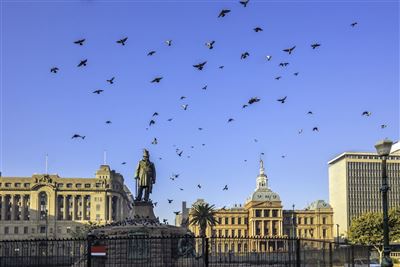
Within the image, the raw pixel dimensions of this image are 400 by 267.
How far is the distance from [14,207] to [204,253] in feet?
466

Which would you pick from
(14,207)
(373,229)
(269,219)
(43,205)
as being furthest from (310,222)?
(373,229)

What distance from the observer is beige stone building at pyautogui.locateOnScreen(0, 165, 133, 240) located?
149 metres

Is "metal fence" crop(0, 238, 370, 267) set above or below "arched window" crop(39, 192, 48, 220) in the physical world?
below

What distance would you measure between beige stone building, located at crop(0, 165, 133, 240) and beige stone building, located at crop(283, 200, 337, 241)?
50.3 meters

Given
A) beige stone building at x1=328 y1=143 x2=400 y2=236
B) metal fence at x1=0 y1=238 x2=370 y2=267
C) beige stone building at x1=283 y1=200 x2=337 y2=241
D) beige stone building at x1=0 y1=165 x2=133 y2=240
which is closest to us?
metal fence at x1=0 y1=238 x2=370 y2=267

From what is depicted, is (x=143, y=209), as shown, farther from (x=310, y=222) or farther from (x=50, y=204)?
(x=310, y=222)

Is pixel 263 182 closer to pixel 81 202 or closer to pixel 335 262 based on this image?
pixel 81 202

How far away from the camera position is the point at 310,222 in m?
167

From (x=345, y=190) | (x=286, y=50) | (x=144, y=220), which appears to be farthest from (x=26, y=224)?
(x=286, y=50)

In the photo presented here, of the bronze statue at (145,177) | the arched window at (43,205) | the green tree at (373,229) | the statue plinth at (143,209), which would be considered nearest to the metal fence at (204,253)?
the statue plinth at (143,209)

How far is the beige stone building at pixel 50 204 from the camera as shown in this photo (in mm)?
149375

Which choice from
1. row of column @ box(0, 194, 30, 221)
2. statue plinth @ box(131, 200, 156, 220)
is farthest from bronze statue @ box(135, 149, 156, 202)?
row of column @ box(0, 194, 30, 221)

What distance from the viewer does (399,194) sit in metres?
178

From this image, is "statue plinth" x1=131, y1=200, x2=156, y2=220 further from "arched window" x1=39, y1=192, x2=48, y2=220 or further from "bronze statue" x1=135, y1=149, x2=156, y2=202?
"arched window" x1=39, y1=192, x2=48, y2=220
